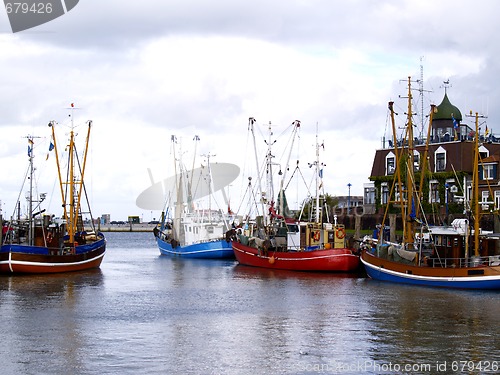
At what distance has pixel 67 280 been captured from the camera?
6412cm

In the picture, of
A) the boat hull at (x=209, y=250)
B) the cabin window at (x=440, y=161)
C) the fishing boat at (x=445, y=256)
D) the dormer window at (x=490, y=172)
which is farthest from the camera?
the cabin window at (x=440, y=161)

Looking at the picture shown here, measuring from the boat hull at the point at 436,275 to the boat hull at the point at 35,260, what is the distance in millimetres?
25198

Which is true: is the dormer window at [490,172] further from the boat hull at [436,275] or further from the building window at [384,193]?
the boat hull at [436,275]

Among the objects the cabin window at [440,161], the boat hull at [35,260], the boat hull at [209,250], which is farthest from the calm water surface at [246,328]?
the cabin window at [440,161]

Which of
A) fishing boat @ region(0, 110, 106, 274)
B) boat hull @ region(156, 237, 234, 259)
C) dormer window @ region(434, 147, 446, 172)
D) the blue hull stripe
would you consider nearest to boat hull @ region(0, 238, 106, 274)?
fishing boat @ region(0, 110, 106, 274)

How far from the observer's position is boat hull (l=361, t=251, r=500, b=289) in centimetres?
5303

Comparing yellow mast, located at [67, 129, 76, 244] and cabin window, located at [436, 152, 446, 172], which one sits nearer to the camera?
yellow mast, located at [67, 129, 76, 244]

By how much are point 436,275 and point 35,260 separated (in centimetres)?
3133

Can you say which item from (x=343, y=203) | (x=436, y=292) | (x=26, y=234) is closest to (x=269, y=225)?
(x=26, y=234)

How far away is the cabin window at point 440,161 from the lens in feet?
338

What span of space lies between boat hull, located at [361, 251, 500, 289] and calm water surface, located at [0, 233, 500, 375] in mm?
945

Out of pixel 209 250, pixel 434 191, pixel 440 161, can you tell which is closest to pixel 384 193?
pixel 434 191

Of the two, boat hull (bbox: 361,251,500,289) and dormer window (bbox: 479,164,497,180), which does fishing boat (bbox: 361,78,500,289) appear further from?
dormer window (bbox: 479,164,497,180)

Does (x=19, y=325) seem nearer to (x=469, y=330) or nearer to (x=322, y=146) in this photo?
(x=469, y=330)
